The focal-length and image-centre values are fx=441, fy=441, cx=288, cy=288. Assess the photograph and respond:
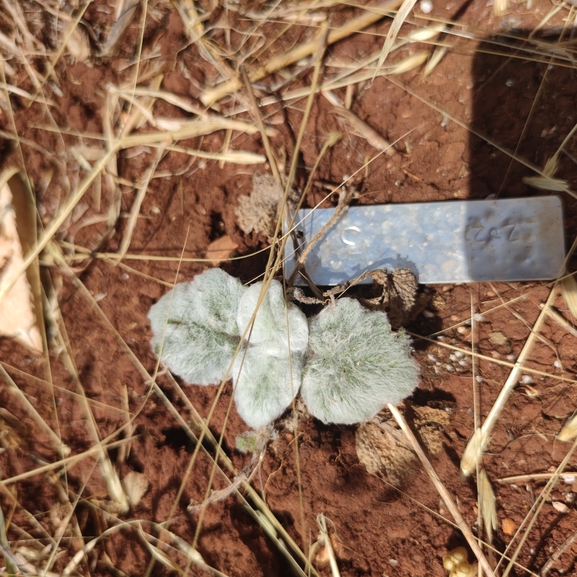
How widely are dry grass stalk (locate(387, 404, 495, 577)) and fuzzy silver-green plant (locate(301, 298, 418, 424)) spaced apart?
11 centimetres

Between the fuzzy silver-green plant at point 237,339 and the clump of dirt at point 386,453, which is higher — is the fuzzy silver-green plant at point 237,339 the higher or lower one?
the higher one

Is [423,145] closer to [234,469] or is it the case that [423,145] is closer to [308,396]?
[308,396]

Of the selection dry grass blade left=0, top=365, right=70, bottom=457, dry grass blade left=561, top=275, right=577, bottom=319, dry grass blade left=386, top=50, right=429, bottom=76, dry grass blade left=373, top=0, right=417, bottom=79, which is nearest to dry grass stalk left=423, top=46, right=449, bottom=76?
dry grass blade left=386, top=50, right=429, bottom=76

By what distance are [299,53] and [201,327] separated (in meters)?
0.90

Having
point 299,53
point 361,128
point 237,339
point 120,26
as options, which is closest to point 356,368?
point 237,339

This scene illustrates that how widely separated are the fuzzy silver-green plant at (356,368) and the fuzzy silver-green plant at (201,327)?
252mm

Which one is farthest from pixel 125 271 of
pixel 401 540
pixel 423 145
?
pixel 401 540

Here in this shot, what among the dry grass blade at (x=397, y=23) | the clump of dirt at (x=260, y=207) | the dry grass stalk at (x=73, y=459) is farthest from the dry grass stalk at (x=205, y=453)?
the dry grass blade at (x=397, y=23)

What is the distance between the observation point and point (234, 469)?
1326mm

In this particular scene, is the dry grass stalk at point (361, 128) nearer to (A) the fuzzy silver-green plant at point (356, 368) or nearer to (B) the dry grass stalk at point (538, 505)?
(A) the fuzzy silver-green plant at point (356, 368)

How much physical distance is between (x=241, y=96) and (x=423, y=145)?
59 cm

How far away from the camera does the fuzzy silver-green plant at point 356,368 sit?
115 centimetres

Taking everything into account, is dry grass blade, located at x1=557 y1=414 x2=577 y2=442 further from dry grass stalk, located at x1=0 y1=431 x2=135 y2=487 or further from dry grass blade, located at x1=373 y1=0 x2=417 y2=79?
dry grass stalk, located at x1=0 y1=431 x2=135 y2=487

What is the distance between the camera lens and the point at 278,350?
3.95 feet
